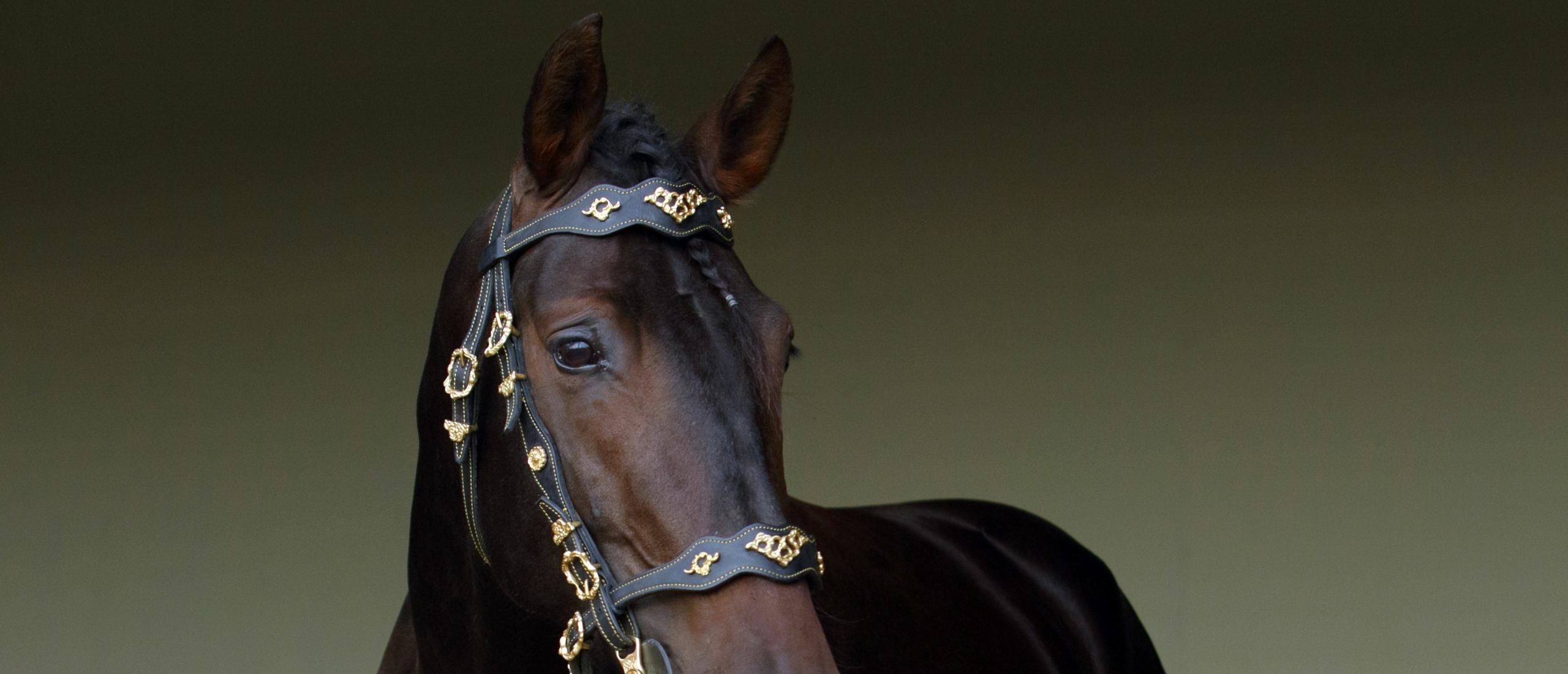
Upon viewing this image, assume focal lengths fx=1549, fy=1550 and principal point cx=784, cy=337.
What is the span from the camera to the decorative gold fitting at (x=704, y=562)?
152 cm

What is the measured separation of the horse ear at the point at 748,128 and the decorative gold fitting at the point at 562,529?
0.54m

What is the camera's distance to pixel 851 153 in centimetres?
469

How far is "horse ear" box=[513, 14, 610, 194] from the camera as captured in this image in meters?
1.75

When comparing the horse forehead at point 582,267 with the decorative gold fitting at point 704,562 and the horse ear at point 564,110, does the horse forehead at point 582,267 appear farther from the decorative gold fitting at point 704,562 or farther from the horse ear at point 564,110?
the decorative gold fitting at point 704,562

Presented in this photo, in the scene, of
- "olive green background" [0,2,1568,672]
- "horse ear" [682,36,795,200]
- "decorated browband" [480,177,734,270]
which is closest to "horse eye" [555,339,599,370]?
"decorated browband" [480,177,734,270]

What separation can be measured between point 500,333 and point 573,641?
13.9 inches

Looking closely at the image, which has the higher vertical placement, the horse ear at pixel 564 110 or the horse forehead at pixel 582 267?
the horse ear at pixel 564 110

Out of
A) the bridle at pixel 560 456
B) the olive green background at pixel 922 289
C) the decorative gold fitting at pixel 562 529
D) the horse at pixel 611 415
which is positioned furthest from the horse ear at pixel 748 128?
the olive green background at pixel 922 289

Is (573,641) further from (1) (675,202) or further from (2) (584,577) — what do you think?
(1) (675,202)

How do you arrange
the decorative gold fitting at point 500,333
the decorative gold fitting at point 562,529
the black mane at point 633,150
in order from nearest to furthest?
the decorative gold fitting at point 562,529 < the decorative gold fitting at point 500,333 < the black mane at point 633,150

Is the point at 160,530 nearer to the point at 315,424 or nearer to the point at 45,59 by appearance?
the point at 315,424

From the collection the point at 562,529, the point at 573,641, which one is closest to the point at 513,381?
the point at 562,529

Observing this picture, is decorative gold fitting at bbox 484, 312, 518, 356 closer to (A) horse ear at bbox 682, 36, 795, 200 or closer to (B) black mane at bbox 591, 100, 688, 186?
(B) black mane at bbox 591, 100, 688, 186

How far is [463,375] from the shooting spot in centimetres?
179
